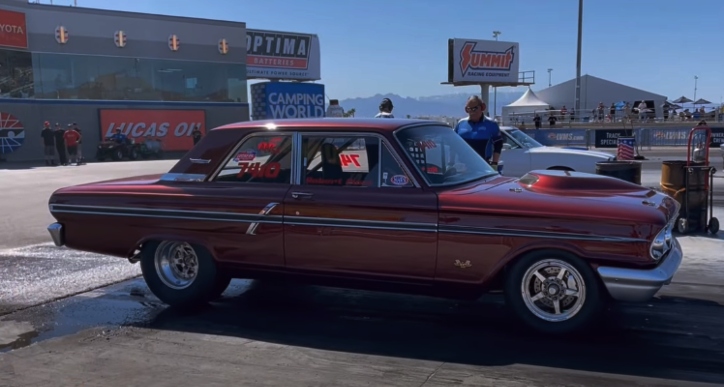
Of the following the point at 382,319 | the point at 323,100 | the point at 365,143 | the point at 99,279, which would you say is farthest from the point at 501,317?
the point at 323,100

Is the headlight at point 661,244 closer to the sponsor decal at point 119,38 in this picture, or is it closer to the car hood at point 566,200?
the car hood at point 566,200

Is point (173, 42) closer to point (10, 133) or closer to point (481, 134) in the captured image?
Answer: point (10, 133)

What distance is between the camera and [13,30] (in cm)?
2823

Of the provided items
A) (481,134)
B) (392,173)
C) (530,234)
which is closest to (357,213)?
(392,173)

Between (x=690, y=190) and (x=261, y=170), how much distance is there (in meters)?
5.62

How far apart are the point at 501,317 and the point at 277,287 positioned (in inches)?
89.5

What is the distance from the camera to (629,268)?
A: 15.0ft

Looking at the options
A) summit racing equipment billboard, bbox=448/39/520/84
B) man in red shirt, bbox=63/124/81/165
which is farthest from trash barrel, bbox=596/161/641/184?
summit racing equipment billboard, bbox=448/39/520/84

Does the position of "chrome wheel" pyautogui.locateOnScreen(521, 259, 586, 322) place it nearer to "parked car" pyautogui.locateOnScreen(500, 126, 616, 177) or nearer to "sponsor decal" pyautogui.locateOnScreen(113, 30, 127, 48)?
"parked car" pyautogui.locateOnScreen(500, 126, 616, 177)

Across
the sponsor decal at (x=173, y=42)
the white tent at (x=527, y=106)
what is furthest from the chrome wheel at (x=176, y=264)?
the white tent at (x=527, y=106)

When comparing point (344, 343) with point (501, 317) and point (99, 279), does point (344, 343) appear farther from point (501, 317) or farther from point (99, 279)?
point (99, 279)

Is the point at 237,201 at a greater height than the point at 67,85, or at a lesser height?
lesser

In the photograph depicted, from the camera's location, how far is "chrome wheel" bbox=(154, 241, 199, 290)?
586cm

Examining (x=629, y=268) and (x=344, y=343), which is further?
(x=344, y=343)
